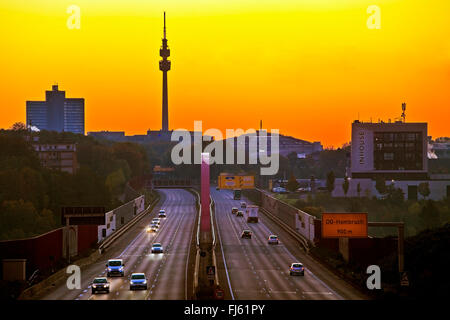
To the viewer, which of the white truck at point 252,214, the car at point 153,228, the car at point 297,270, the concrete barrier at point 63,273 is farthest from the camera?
the white truck at point 252,214

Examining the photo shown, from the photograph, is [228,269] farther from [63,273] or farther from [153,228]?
[153,228]

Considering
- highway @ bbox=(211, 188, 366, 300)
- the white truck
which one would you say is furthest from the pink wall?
the white truck

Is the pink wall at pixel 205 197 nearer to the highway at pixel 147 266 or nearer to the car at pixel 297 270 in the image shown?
the highway at pixel 147 266

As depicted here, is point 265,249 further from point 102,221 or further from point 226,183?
point 226,183

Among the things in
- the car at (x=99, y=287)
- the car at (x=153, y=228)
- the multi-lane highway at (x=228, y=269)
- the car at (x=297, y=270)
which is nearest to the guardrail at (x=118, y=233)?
the multi-lane highway at (x=228, y=269)
